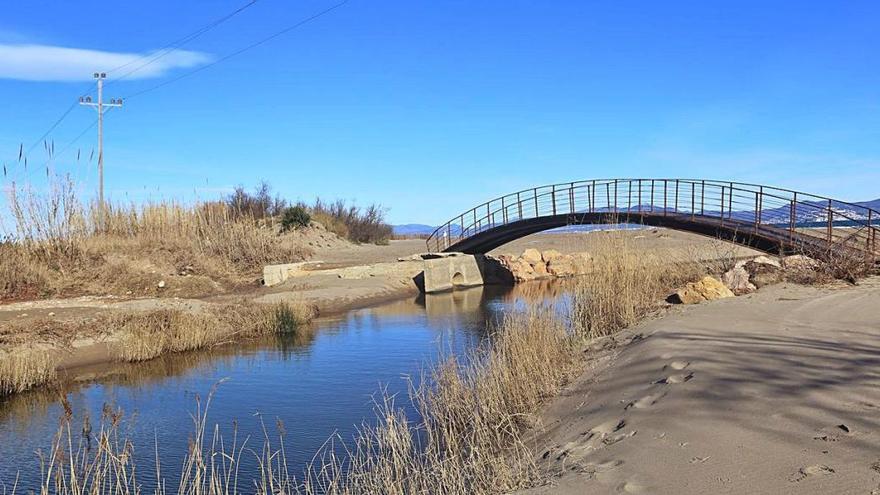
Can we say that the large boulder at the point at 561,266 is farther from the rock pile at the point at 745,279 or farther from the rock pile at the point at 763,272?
the rock pile at the point at 763,272

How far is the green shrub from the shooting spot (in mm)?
44991

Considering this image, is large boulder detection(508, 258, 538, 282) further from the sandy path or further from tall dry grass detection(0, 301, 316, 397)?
the sandy path

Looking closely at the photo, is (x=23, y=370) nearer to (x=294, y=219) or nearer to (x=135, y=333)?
(x=135, y=333)

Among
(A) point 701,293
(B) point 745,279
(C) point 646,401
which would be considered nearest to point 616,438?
(C) point 646,401

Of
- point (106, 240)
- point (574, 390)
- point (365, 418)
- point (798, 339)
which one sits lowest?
point (365, 418)

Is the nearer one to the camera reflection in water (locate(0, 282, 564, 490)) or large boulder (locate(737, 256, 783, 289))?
reflection in water (locate(0, 282, 564, 490))

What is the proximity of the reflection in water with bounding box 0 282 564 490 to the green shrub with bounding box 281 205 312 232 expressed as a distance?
24576 millimetres

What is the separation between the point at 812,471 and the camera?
15.0 feet

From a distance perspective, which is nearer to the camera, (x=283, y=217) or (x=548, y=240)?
(x=283, y=217)

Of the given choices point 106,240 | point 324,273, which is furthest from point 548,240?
point 106,240

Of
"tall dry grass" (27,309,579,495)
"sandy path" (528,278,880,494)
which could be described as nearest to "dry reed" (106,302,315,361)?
"tall dry grass" (27,309,579,495)

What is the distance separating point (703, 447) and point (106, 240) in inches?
1152

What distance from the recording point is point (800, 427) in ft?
17.7

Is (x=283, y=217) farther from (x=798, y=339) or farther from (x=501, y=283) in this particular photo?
(x=798, y=339)
